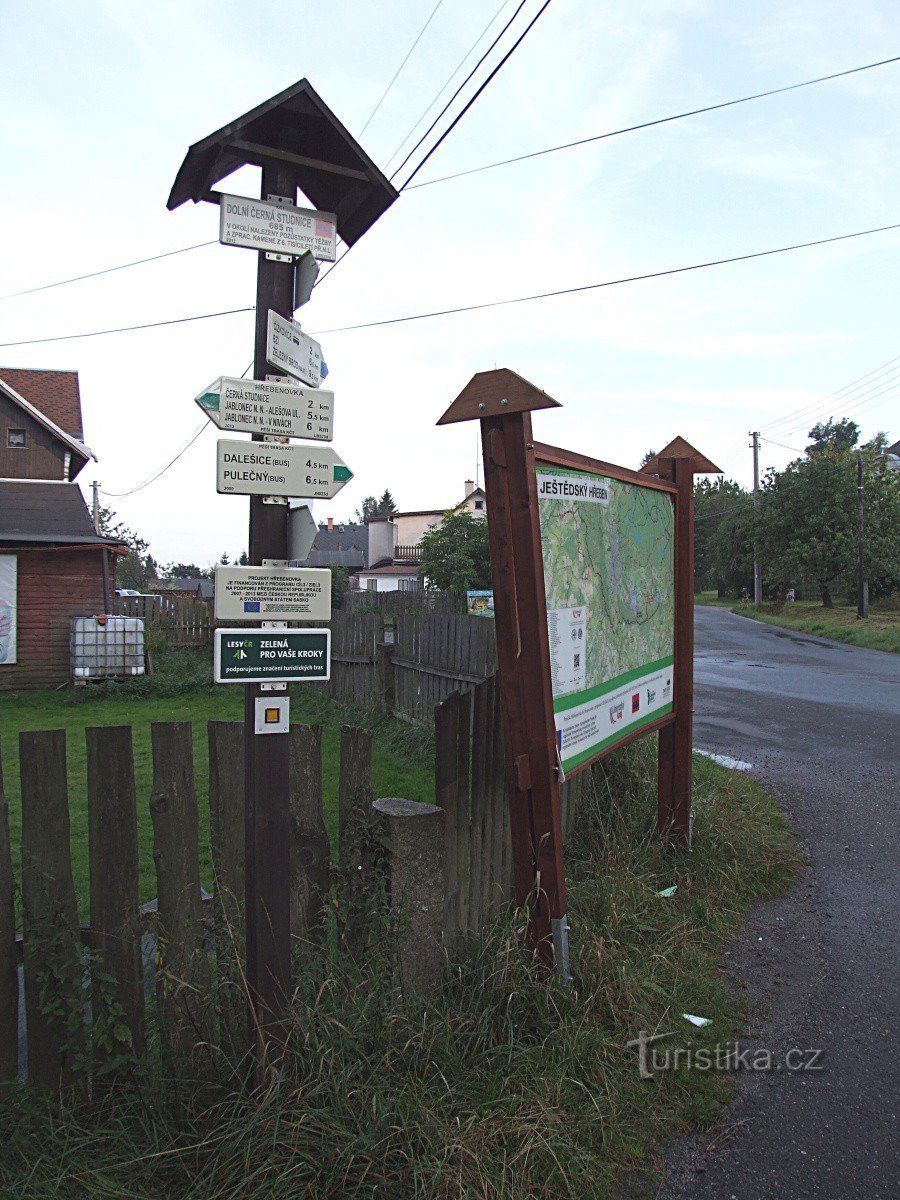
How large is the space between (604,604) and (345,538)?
7887 cm

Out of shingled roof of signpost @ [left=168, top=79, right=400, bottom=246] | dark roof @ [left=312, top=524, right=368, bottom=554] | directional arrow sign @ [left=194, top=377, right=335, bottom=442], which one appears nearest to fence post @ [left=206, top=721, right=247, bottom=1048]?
directional arrow sign @ [left=194, top=377, right=335, bottom=442]

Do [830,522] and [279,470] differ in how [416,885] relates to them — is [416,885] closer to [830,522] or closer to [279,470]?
[279,470]

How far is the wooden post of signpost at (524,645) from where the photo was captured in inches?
133

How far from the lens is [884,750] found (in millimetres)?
8867

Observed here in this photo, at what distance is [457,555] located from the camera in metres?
36.9

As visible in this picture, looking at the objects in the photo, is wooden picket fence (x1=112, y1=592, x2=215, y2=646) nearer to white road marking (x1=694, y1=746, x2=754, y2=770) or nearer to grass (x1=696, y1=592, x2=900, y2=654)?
white road marking (x1=694, y1=746, x2=754, y2=770)

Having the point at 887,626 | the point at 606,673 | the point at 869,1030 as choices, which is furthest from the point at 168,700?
the point at 887,626

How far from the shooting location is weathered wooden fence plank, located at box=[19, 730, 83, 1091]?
101 inches

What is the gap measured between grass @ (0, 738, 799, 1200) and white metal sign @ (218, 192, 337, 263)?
2.33m

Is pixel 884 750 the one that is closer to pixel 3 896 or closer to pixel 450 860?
pixel 450 860

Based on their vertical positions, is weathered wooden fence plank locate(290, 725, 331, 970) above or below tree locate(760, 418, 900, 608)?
below

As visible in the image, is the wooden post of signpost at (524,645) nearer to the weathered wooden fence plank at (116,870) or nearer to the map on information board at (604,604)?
the map on information board at (604,604)

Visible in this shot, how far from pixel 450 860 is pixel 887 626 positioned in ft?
105

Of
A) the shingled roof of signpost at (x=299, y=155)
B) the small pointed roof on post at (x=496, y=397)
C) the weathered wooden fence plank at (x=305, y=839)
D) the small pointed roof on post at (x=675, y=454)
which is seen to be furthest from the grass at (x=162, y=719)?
the small pointed roof on post at (x=675, y=454)
